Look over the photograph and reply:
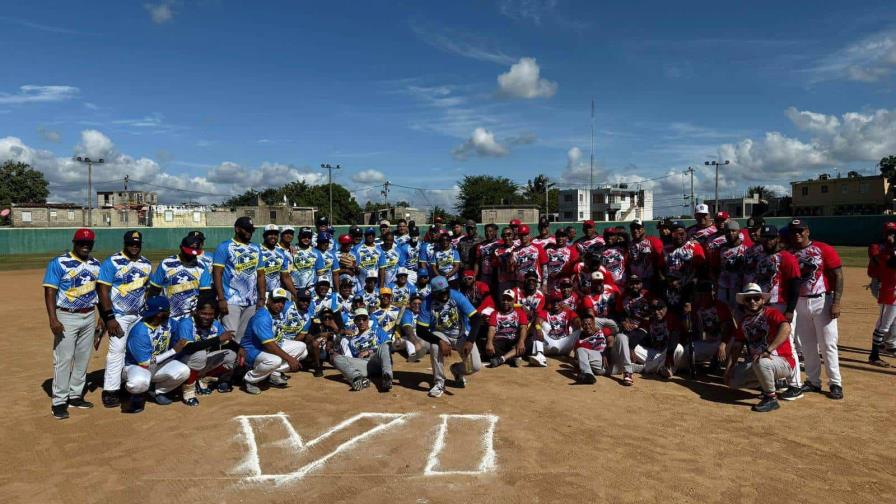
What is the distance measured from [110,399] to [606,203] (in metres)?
82.4

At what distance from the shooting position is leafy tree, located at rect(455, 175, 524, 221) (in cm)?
8294

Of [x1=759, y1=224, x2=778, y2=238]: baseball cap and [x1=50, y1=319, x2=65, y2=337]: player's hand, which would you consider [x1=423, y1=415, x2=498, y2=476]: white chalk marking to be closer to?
[x1=759, y1=224, x2=778, y2=238]: baseball cap

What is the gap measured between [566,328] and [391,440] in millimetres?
4149

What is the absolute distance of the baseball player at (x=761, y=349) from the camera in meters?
6.46

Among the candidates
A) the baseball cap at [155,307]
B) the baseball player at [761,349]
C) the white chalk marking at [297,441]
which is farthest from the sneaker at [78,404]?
the baseball player at [761,349]

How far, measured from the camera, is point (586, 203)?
8481cm

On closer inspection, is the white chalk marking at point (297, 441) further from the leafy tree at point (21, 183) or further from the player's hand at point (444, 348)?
the leafy tree at point (21, 183)

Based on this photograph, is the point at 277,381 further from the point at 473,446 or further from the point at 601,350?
the point at 601,350

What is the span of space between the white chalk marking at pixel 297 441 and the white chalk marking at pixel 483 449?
1.83 ft

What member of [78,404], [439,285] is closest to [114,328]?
[78,404]

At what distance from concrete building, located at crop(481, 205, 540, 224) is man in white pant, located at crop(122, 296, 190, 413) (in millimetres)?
50090

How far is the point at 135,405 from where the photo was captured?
21.1 feet

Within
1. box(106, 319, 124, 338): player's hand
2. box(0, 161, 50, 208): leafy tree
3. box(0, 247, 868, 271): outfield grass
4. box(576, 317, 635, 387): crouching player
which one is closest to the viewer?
box(106, 319, 124, 338): player's hand

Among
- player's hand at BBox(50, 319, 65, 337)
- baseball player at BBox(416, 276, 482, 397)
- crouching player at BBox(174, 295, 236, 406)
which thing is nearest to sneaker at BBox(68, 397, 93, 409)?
player's hand at BBox(50, 319, 65, 337)
